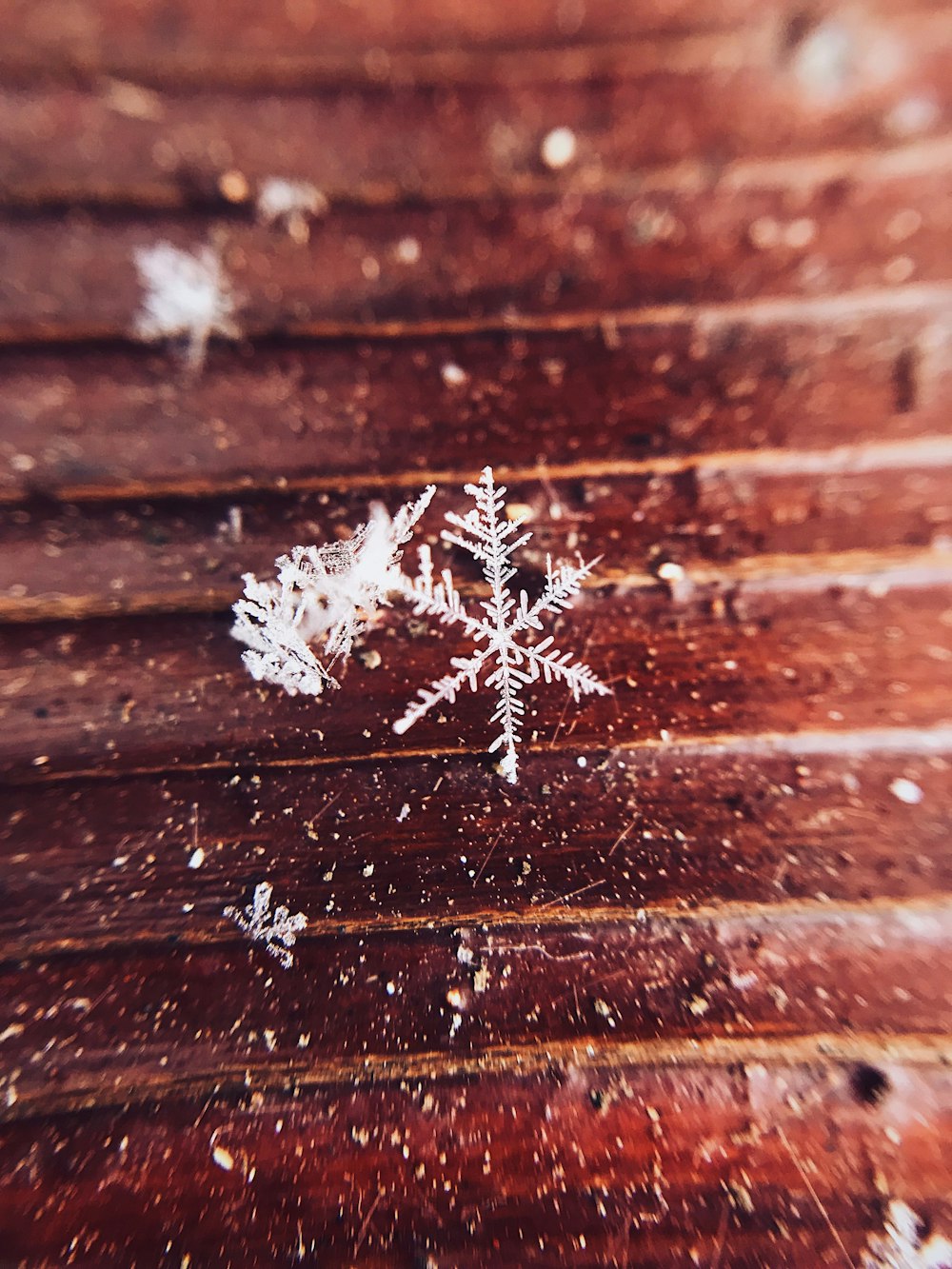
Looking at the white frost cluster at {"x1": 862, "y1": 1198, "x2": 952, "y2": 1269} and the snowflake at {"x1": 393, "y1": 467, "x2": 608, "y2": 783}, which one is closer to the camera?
the white frost cluster at {"x1": 862, "y1": 1198, "x2": 952, "y2": 1269}

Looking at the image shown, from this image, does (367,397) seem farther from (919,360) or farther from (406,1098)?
(406,1098)

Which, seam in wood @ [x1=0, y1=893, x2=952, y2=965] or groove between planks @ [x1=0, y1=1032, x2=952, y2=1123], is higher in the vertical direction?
seam in wood @ [x1=0, y1=893, x2=952, y2=965]

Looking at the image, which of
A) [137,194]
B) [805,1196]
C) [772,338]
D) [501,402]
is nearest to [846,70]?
[772,338]

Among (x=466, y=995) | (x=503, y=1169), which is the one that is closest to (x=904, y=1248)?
(x=503, y=1169)

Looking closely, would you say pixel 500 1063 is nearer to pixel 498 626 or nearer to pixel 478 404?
pixel 498 626

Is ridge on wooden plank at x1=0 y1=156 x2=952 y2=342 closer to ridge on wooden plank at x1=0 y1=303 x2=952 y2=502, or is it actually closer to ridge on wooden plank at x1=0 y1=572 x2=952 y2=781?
ridge on wooden plank at x1=0 y1=303 x2=952 y2=502

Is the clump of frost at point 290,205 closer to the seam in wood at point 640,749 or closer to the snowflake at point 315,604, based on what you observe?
the snowflake at point 315,604

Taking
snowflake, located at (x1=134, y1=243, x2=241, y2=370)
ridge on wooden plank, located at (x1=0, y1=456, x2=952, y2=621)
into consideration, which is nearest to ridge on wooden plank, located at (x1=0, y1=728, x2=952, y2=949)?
ridge on wooden plank, located at (x1=0, y1=456, x2=952, y2=621)
